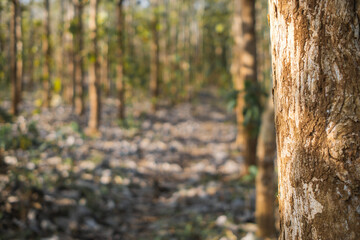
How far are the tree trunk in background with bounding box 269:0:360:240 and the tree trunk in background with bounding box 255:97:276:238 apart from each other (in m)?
2.41

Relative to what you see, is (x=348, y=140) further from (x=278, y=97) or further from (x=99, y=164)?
(x=99, y=164)

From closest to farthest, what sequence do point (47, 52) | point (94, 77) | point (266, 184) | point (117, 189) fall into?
point (266, 184) → point (117, 189) → point (94, 77) → point (47, 52)

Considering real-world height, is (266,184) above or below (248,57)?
below

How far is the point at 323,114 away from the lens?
1.22m

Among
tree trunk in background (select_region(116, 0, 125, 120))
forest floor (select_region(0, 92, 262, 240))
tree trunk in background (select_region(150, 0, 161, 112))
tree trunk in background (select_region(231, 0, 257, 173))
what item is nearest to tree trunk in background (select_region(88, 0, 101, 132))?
forest floor (select_region(0, 92, 262, 240))

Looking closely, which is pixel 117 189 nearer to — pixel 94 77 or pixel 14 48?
pixel 94 77

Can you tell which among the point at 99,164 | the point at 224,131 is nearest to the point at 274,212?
the point at 99,164

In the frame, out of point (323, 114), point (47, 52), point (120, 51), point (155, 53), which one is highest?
point (155, 53)

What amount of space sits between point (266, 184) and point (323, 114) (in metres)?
2.73

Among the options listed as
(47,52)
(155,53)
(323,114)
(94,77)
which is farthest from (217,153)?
(323,114)

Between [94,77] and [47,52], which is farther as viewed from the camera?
[47,52]

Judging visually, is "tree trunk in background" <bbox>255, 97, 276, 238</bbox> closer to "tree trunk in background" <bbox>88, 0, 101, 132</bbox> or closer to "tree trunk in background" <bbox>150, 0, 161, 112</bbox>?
"tree trunk in background" <bbox>88, 0, 101, 132</bbox>

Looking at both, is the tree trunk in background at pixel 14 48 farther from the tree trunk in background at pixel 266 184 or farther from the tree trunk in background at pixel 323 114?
the tree trunk in background at pixel 323 114

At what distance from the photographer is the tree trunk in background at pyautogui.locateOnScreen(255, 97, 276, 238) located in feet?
12.1
